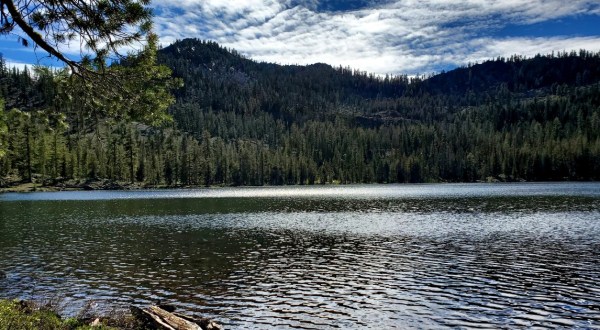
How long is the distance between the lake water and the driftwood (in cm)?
411

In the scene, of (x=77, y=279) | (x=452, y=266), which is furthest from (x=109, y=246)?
(x=452, y=266)

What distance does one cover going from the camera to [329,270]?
3569 cm

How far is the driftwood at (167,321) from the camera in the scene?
18078 millimetres

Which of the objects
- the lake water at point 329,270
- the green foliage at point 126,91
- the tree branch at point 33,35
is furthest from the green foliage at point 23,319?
the tree branch at point 33,35

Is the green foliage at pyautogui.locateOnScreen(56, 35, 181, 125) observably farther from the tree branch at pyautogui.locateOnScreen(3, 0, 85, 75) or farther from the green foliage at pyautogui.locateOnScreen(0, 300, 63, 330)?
the green foliage at pyautogui.locateOnScreen(0, 300, 63, 330)

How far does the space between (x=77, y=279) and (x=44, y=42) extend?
2552cm

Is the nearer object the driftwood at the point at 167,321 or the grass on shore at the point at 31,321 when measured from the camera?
the grass on shore at the point at 31,321

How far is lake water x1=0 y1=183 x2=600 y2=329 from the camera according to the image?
24.3 m

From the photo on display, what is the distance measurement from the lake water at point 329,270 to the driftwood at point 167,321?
4.11 meters

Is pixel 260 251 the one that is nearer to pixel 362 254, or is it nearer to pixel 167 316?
pixel 362 254

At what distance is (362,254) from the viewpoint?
4256 cm

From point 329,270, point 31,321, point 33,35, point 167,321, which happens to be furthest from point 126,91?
point 329,270

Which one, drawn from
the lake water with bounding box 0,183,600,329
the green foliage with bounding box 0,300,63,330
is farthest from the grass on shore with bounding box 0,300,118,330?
the lake water with bounding box 0,183,600,329

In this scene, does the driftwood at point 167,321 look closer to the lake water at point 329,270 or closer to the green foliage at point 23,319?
the green foliage at point 23,319
